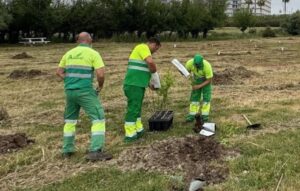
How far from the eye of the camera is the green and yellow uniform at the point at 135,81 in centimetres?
844

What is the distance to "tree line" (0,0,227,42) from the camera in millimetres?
50938

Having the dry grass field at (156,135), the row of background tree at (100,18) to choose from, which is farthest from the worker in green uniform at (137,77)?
the row of background tree at (100,18)

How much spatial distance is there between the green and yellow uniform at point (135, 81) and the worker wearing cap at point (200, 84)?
5.41ft

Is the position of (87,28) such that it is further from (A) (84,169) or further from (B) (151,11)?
→ (A) (84,169)

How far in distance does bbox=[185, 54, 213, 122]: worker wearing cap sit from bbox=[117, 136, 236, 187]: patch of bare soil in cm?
230

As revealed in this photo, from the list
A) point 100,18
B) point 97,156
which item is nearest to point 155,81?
point 97,156

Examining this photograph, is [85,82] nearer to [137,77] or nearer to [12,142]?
[137,77]

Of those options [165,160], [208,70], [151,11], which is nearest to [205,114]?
[208,70]

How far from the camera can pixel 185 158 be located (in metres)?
7.11

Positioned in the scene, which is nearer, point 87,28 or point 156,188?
point 156,188

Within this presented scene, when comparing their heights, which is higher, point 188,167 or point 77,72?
point 77,72

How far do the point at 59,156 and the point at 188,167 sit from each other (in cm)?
215

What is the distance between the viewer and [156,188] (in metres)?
6.05

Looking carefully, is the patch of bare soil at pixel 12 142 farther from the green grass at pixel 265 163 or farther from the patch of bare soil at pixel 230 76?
the patch of bare soil at pixel 230 76
